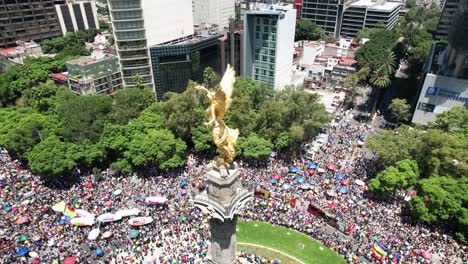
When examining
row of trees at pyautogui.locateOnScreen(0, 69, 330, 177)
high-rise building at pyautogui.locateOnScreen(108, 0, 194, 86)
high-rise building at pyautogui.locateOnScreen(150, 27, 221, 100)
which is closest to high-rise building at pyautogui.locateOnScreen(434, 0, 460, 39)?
row of trees at pyautogui.locateOnScreen(0, 69, 330, 177)

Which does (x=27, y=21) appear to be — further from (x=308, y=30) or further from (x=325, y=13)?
(x=325, y=13)

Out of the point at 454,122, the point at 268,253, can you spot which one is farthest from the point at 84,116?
the point at 454,122

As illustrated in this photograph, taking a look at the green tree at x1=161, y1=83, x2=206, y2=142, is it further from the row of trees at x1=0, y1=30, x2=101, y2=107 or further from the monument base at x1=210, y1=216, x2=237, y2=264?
the row of trees at x1=0, y1=30, x2=101, y2=107

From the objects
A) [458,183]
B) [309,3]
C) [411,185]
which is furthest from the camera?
[309,3]

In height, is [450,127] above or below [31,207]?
above

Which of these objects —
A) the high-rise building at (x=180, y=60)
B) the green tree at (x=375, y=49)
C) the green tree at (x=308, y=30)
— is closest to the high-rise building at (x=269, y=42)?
the high-rise building at (x=180, y=60)

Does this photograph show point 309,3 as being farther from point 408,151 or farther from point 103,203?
point 103,203

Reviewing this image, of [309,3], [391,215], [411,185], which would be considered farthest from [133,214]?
[309,3]
